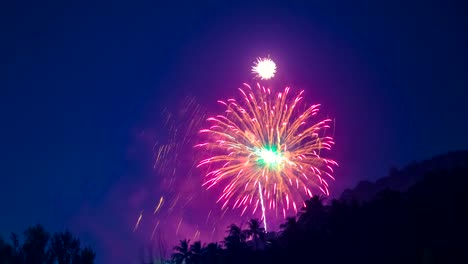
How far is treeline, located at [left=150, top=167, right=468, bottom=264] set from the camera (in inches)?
1734
